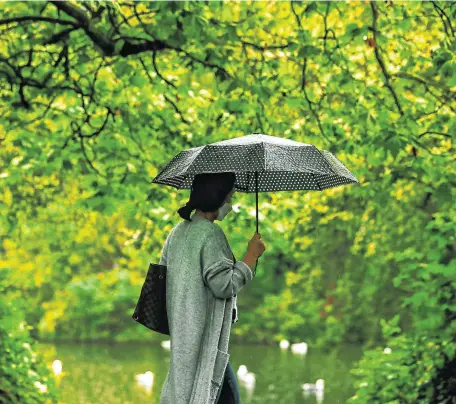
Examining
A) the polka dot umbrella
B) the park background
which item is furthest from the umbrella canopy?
the park background

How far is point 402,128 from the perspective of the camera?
8172 millimetres

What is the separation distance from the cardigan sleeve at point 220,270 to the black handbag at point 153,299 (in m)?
0.19

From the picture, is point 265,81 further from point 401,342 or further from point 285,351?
point 285,351

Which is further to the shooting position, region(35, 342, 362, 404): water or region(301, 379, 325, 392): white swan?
region(301, 379, 325, 392): white swan

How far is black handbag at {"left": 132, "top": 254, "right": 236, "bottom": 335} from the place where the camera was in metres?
5.19

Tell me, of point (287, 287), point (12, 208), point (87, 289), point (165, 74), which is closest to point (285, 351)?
point (287, 287)

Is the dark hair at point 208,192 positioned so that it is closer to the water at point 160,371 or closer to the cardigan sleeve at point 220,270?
the cardigan sleeve at point 220,270

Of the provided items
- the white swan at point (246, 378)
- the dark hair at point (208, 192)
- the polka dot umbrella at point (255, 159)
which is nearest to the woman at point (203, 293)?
the dark hair at point (208, 192)

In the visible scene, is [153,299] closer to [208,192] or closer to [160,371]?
[208,192]

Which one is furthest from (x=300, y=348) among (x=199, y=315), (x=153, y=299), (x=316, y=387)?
(x=199, y=315)

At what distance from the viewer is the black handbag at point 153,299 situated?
5191 millimetres

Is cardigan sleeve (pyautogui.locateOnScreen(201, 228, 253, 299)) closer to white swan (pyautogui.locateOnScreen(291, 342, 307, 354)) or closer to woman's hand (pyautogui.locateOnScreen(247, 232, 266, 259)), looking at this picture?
woman's hand (pyautogui.locateOnScreen(247, 232, 266, 259))

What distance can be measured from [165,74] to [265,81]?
6.14ft

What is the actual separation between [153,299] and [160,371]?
11582mm
